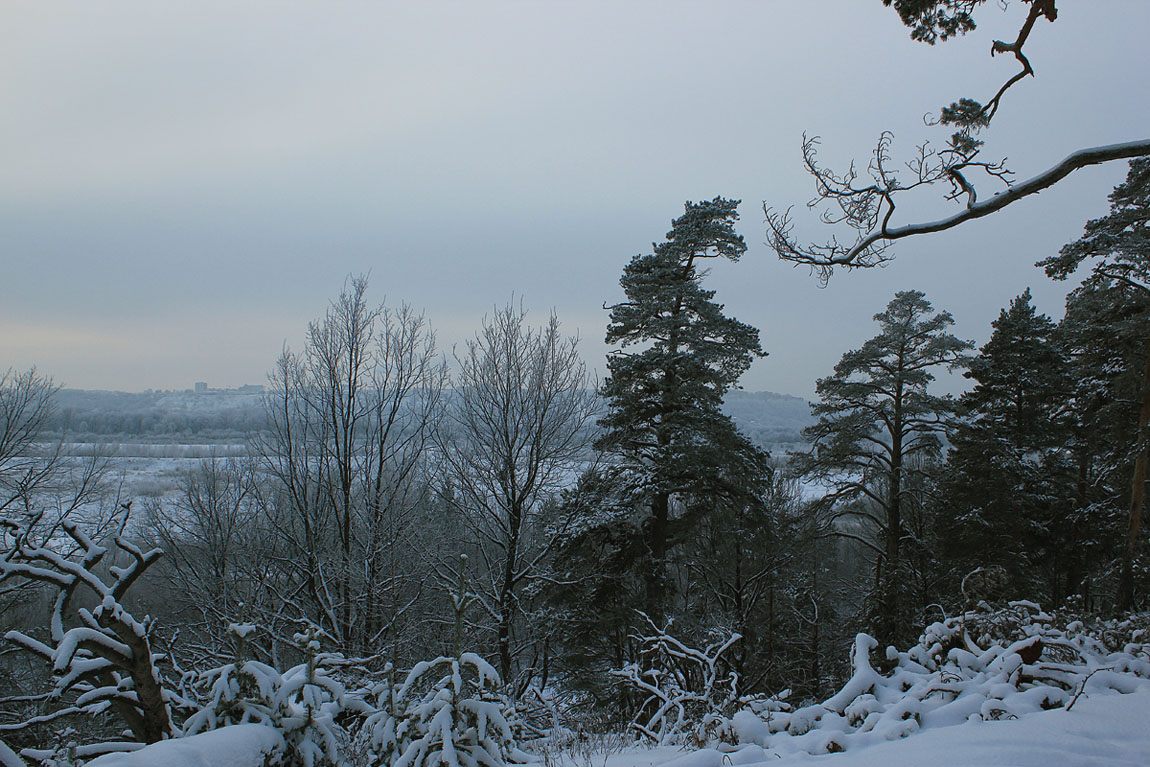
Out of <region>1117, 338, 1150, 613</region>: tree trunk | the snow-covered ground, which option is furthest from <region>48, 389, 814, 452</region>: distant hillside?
the snow-covered ground

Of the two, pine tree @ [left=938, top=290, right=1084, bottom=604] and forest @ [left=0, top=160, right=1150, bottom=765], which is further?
pine tree @ [left=938, top=290, right=1084, bottom=604]

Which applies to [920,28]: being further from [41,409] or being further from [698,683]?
[41,409]

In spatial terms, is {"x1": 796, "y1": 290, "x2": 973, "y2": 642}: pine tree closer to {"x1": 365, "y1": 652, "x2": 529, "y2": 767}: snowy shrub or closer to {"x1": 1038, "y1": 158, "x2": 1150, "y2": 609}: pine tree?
{"x1": 1038, "y1": 158, "x2": 1150, "y2": 609}: pine tree

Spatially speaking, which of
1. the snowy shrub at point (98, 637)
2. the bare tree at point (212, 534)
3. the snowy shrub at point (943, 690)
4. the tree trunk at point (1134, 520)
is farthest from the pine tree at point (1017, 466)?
the bare tree at point (212, 534)

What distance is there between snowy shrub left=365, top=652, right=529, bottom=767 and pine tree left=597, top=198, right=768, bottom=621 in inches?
328

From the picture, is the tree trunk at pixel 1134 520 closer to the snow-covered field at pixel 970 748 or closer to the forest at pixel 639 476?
the forest at pixel 639 476

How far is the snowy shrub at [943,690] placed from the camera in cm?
369

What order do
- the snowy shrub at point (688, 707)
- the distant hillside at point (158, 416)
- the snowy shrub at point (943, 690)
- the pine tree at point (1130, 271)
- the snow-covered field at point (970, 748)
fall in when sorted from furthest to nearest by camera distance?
the distant hillside at point (158, 416) → the pine tree at point (1130, 271) → the snowy shrub at point (688, 707) → the snowy shrub at point (943, 690) → the snow-covered field at point (970, 748)

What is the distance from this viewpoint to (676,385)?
12.8 meters

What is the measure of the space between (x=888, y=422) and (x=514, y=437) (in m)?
9.38

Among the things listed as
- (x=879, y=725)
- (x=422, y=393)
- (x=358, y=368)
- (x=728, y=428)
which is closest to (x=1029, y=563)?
(x=728, y=428)

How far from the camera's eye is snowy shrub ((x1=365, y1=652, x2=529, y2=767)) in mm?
3486

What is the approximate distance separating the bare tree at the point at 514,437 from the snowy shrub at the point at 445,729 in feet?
29.2

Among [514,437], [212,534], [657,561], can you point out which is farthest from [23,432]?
[657,561]
